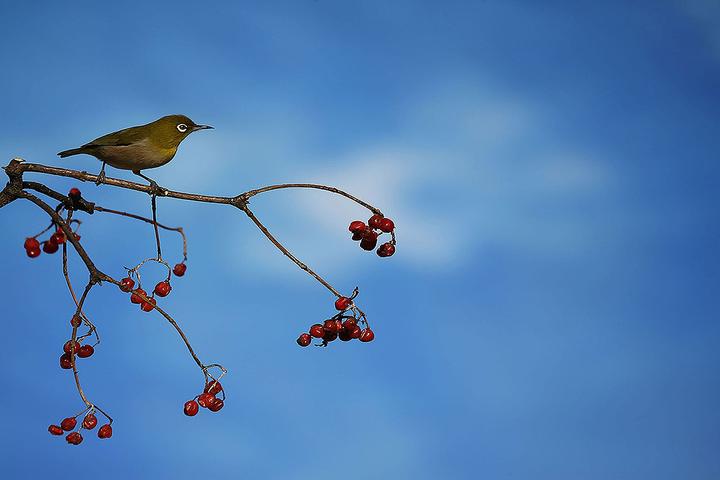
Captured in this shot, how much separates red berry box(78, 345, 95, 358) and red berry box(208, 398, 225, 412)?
73 cm

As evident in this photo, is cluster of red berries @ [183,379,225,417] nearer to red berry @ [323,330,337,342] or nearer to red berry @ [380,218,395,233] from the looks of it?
red berry @ [323,330,337,342]

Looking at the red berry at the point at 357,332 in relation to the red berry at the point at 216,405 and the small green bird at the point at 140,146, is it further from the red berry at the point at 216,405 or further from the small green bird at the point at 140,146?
the small green bird at the point at 140,146

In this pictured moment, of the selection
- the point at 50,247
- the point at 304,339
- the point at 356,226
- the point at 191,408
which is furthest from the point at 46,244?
the point at 356,226

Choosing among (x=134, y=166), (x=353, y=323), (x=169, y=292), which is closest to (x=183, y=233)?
(x=169, y=292)

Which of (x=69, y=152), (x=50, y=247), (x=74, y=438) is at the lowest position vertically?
(x=74, y=438)

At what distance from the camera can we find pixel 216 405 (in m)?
2.90

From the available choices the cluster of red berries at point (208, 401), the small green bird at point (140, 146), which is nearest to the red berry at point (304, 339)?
the cluster of red berries at point (208, 401)

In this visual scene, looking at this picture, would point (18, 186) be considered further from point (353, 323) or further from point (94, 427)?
point (353, 323)

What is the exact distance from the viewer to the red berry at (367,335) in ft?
9.89

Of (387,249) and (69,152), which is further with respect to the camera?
(69,152)

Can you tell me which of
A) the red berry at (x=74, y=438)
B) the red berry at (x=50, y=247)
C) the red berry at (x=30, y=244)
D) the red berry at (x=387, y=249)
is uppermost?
the red berry at (x=387, y=249)

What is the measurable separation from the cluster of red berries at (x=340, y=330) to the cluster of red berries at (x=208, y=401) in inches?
17.1

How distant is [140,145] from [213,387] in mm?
1986

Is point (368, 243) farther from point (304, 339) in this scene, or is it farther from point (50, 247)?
point (50, 247)
